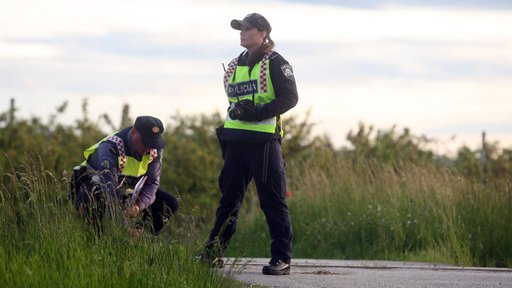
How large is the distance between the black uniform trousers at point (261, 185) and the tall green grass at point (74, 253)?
1.53m

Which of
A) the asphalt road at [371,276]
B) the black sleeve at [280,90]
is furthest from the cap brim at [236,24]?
the asphalt road at [371,276]

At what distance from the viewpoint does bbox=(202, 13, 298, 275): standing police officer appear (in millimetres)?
9984

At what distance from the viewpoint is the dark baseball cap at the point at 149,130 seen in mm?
10219

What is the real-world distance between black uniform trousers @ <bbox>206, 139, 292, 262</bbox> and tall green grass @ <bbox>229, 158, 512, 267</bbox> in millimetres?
4589

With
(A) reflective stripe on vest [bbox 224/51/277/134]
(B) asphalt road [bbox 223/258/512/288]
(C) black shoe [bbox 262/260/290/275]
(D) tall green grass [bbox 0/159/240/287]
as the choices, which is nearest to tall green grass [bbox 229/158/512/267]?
(B) asphalt road [bbox 223/258/512/288]

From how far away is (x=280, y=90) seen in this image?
998cm

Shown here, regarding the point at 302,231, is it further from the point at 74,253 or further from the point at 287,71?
the point at 74,253

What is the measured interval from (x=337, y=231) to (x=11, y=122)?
10.3 meters

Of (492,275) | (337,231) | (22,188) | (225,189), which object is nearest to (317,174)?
(337,231)

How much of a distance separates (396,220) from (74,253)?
8.52 meters

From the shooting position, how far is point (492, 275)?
37.6ft

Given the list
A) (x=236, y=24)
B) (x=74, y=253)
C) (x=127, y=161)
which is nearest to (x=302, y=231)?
(x=127, y=161)

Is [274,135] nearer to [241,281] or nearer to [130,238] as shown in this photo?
[241,281]

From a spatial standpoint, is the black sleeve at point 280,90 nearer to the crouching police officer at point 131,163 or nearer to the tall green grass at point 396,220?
the crouching police officer at point 131,163
